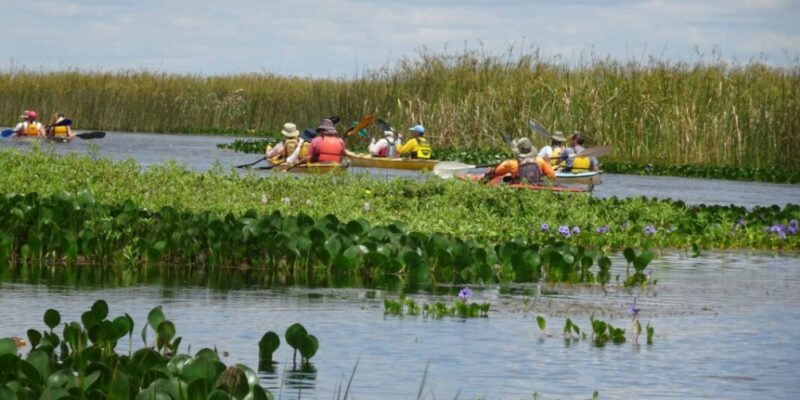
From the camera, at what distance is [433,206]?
20.4 m

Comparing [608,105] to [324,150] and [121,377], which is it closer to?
[324,150]

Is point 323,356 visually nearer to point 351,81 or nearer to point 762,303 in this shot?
point 762,303

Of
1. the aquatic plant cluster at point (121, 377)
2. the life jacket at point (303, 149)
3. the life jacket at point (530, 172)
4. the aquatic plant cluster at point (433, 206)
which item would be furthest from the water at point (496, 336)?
the life jacket at point (303, 149)

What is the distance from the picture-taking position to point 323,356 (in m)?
10.3

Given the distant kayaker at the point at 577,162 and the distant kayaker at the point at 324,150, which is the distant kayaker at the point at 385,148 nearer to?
the distant kayaker at the point at 324,150

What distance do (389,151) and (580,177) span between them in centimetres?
919

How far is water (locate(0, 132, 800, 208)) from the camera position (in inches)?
1164

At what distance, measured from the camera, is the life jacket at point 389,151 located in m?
37.2

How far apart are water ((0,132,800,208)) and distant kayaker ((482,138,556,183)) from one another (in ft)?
6.74

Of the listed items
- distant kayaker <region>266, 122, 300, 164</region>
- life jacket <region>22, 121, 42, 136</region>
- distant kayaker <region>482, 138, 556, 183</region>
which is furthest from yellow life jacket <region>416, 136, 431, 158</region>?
life jacket <region>22, 121, 42, 136</region>

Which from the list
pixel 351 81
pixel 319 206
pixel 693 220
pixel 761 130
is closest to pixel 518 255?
pixel 319 206

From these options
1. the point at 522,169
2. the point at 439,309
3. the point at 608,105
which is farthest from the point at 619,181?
the point at 439,309

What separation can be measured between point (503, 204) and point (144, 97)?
1645 inches

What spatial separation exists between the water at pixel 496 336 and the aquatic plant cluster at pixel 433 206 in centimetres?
305
